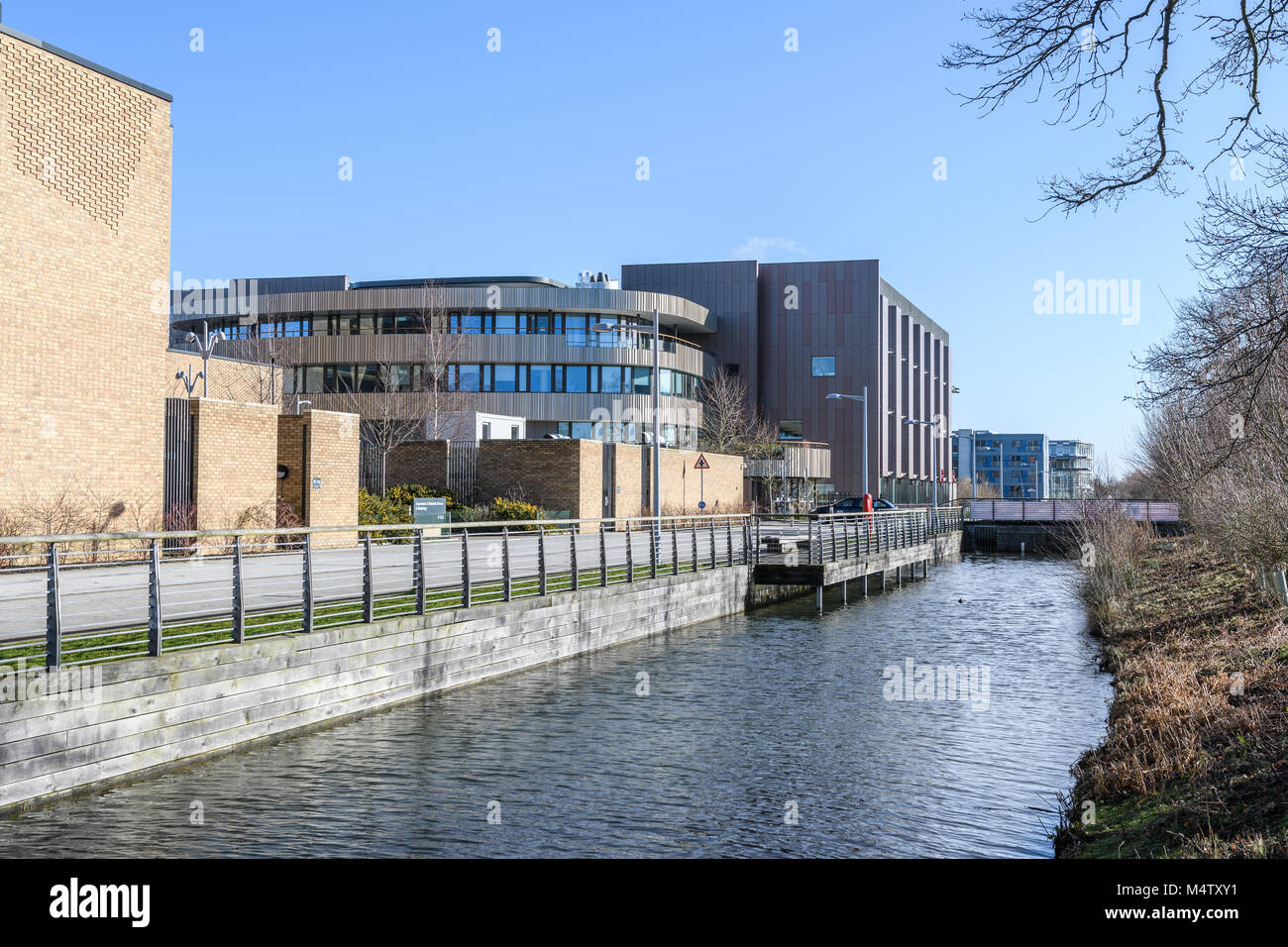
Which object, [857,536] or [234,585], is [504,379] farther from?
[234,585]

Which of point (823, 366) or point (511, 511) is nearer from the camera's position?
point (511, 511)

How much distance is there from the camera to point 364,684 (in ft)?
43.9

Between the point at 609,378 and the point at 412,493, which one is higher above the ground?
the point at 609,378

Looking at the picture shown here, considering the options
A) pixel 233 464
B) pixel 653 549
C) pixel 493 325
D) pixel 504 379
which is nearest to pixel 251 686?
pixel 653 549

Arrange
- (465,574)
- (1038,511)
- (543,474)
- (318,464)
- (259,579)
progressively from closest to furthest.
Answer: (465,574) → (259,579) → (318,464) → (543,474) → (1038,511)

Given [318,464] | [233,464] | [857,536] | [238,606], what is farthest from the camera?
[857,536]

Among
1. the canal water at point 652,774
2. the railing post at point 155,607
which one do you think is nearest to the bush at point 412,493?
the canal water at point 652,774

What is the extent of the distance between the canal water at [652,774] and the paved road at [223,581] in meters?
1.83

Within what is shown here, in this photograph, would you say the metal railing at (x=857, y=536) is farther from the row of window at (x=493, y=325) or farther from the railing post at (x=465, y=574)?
the row of window at (x=493, y=325)

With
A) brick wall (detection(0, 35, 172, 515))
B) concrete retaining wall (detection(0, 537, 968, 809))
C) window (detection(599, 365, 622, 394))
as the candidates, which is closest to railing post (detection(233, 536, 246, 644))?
concrete retaining wall (detection(0, 537, 968, 809))

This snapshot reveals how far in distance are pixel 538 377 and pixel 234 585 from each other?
51548mm

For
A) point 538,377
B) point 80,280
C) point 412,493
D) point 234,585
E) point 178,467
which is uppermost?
point 538,377

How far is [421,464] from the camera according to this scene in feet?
135
